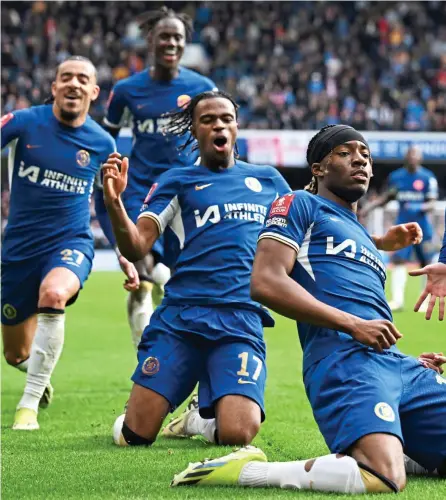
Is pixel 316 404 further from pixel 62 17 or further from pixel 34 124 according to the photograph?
pixel 62 17

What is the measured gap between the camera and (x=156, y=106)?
9.16m

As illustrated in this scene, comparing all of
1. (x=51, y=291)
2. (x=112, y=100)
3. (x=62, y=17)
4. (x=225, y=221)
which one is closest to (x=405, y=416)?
(x=225, y=221)

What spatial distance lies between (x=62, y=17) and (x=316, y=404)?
32919 mm

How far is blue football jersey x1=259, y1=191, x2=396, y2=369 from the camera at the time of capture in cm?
510

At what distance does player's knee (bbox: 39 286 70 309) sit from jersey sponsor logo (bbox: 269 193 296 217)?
2758 millimetres

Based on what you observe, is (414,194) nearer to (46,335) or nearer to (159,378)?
(46,335)

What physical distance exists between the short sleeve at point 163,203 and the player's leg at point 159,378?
56cm

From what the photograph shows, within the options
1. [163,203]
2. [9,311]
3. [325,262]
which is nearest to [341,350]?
[325,262]

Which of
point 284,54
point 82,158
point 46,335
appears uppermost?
point 284,54

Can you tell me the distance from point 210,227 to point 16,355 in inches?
106

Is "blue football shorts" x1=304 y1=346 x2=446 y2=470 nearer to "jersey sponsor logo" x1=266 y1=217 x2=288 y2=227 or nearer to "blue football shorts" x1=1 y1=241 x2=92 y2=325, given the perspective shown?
"jersey sponsor logo" x1=266 y1=217 x2=288 y2=227

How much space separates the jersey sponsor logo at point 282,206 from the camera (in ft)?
16.9

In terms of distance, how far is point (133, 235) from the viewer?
6.04 meters

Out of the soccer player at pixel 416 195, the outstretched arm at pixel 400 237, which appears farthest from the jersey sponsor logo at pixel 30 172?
the soccer player at pixel 416 195
